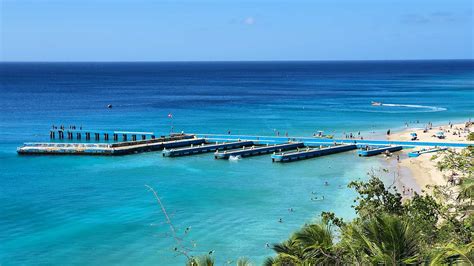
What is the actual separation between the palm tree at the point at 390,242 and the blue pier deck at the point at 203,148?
53217 mm

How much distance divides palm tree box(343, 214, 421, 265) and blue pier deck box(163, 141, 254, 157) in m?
53.2

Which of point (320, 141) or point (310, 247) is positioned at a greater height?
point (310, 247)

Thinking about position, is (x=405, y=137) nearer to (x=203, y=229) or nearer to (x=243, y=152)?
(x=243, y=152)

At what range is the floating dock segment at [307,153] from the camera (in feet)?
196

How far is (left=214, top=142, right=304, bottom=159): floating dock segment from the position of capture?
61.8 meters

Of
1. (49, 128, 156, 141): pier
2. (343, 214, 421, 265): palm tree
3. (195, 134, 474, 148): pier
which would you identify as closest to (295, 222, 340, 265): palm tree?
(343, 214, 421, 265): palm tree

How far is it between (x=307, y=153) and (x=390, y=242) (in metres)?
51.8

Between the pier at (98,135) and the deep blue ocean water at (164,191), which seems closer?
the deep blue ocean water at (164,191)

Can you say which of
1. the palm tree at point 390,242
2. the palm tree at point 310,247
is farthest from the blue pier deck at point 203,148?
the palm tree at point 390,242

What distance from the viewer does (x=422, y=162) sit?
57312 mm

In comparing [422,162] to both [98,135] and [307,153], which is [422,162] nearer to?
[307,153]

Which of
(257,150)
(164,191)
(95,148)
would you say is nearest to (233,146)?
(257,150)

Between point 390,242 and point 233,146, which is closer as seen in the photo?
point 390,242

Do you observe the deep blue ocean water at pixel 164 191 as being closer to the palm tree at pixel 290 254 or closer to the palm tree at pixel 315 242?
the palm tree at pixel 290 254
